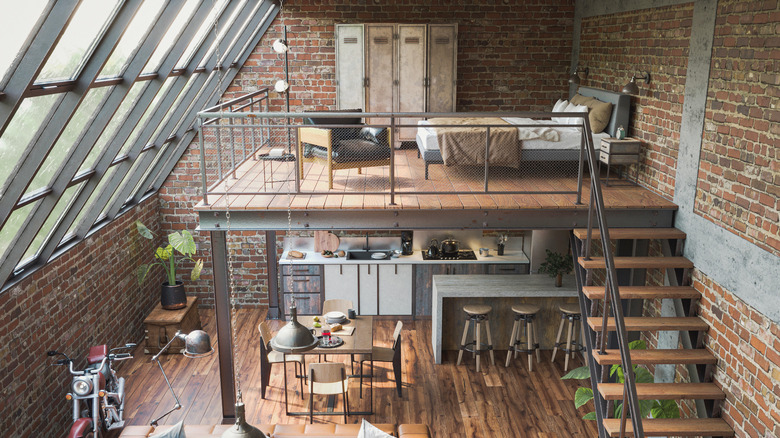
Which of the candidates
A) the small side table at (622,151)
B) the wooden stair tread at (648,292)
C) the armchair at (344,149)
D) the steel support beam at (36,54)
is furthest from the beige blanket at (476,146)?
the steel support beam at (36,54)

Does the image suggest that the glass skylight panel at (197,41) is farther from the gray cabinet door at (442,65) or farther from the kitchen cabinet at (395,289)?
the kitchen cabinet at (395,289)

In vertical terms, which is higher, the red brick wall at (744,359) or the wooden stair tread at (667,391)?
the red brick wall at (744,359)

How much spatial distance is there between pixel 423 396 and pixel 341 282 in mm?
2638

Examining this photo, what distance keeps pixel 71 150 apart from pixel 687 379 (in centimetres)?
585

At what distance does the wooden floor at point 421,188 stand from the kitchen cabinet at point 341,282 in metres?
2.17

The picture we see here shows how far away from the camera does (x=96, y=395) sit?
6555mm

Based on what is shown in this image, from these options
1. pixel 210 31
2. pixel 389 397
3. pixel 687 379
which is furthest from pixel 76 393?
pixel 687 379

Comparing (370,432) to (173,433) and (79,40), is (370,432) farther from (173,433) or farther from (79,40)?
(79,40)

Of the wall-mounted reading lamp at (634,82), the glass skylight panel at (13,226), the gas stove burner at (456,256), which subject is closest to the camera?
the glass skylight panel at (13,226)

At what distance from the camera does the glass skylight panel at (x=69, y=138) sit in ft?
17.4

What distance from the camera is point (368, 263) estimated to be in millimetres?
9758

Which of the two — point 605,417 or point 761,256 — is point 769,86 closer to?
point 761,256

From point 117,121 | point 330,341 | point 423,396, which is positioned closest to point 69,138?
point 117,121

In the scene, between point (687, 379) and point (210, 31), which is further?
point (210, 31)
